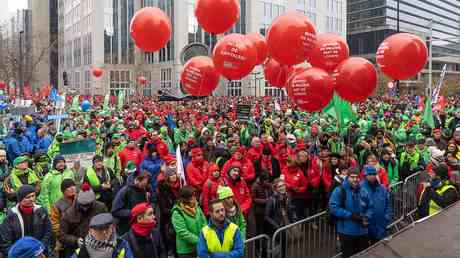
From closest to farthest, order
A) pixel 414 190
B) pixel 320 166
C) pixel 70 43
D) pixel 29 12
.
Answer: pixel 320 166 < pixel 414 190 < pixel 70 43 < pixel 29 12

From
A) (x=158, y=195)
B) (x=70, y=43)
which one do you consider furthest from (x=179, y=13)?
(x=158, y=195)

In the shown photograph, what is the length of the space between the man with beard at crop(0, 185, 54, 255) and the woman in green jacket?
1454mm

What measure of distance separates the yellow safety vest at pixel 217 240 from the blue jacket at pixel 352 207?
1.89m

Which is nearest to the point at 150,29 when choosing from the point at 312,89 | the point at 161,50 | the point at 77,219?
the point at 312,89

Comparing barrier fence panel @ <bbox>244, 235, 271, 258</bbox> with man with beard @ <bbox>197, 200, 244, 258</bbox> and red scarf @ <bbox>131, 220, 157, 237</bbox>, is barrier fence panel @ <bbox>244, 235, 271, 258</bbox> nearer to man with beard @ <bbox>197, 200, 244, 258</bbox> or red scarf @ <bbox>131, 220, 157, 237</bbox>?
man with beard @ <bbox>197, 200, 244, 258</bbox>

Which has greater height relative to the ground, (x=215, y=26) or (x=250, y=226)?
Result: (x=215, y=26)

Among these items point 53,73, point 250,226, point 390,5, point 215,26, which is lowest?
point 250,226

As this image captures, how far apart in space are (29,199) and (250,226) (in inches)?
115

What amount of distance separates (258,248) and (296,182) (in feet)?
6.47

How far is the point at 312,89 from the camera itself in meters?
7.91

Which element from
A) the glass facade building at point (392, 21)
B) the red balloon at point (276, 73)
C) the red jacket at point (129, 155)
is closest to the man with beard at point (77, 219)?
the red jacket at point (129, 155)

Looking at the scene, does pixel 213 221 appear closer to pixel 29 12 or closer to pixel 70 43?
pixel 70 43

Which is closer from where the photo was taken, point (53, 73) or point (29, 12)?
point (53, 73)

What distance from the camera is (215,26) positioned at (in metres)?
9.40
